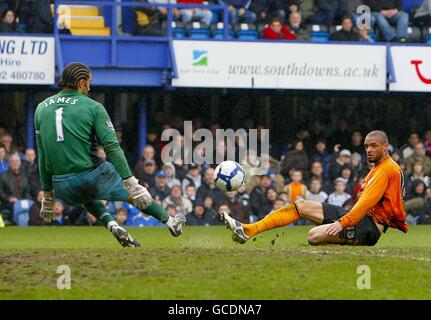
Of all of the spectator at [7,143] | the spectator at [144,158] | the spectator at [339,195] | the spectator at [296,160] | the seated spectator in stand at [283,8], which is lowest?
the spectator at [339,195]

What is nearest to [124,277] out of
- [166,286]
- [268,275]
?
[166,286]

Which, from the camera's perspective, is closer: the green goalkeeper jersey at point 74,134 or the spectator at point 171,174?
the green goalkeeper jersey at point 74,134

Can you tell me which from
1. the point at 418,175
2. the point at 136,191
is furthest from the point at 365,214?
the point at 418,175

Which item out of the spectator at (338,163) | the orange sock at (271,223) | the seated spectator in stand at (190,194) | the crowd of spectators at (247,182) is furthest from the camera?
the spectator at (338,163)

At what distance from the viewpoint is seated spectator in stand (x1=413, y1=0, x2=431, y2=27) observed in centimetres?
2573

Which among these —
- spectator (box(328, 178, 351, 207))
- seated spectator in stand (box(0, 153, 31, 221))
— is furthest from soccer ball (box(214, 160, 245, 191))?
spectator (box(328, 178, 351, 207))

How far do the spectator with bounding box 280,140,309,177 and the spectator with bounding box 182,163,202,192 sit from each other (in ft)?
7.05

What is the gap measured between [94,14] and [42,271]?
1428cm

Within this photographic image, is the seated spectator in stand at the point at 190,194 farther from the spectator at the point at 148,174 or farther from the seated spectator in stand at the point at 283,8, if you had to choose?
the seated spectator in stand at the point at 283,8

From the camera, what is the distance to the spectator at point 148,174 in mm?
22109

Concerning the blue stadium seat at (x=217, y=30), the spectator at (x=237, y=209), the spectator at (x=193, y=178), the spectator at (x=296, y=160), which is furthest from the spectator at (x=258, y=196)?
the blue stadium seat at (x=217, y=30)

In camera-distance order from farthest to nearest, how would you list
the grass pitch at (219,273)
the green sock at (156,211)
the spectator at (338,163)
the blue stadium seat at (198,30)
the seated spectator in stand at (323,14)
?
the seated spectator in stand at (323,14) < the blue stadium seat at (198,30) < the spectator at (338,163) < the green sock at (156,211) < the grass pitch at (219,273)

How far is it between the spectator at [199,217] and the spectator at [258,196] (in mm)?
936

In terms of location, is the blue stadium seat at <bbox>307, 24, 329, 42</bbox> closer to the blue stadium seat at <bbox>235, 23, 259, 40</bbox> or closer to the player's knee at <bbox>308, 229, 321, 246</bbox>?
the blue stadium seat at <bbox>235, 23, 259, 40</bbox>
